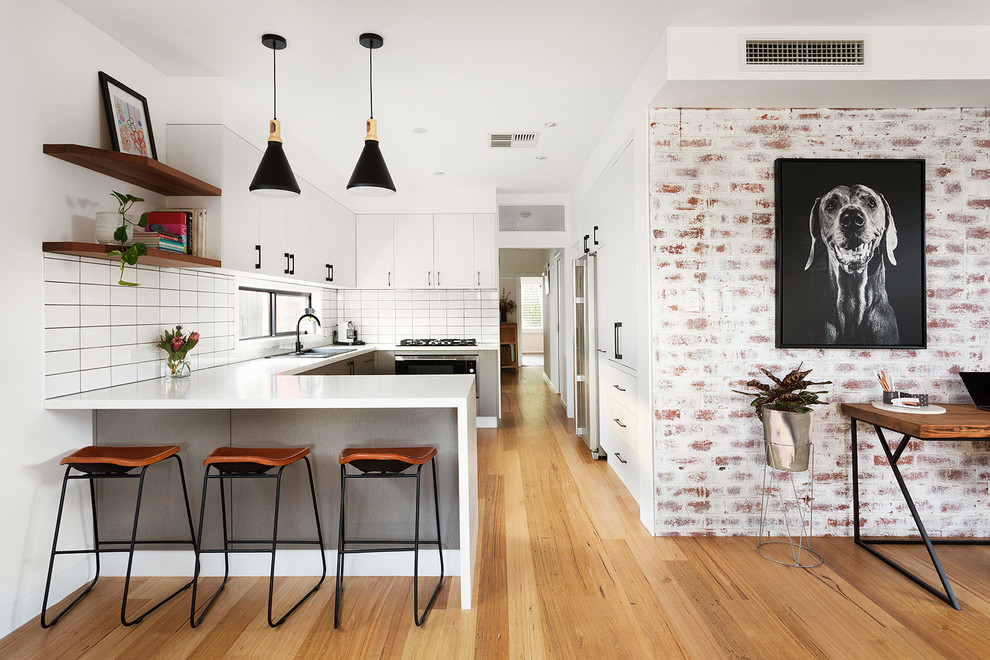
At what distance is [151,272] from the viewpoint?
9.12ft

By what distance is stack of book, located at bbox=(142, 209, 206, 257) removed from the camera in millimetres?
2516

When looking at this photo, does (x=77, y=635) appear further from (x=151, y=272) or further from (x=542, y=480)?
(x=542, y=480)

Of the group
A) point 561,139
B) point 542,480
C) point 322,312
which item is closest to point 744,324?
point 542,480

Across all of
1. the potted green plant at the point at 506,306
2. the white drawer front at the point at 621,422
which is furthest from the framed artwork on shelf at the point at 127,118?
the potted green plant at the point at 506,306

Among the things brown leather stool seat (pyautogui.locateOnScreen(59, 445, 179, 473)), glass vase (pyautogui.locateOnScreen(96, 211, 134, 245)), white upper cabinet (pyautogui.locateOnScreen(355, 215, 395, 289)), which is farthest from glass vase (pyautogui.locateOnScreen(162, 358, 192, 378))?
white upper cabinet (pyautogui.locateOnScreen(355, 215, 395, 289))

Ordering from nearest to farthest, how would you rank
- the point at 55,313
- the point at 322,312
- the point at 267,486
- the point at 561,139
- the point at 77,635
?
the point at 77,635, the point at 55,313, the point at 267,486, the point at 561,139, the point at 322,312

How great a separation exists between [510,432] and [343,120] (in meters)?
3.24

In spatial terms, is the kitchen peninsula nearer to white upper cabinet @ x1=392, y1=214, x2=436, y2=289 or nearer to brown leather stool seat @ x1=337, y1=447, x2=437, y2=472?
brown leather stool seat @ x1=337, y1=447, x2=437, y2=472

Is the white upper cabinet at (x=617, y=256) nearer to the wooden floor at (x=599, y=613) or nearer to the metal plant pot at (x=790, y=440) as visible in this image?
the metal plant pot at (x=790, y=440)

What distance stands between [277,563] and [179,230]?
1.70 m

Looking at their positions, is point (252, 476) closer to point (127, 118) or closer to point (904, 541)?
point (127, 118)

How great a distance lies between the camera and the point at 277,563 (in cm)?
250

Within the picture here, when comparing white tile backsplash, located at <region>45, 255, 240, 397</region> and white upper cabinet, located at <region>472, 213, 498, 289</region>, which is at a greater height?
white upper cabinet, located at <region>472, 213, 498, 289</region>

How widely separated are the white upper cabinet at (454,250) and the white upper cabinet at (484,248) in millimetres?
42
